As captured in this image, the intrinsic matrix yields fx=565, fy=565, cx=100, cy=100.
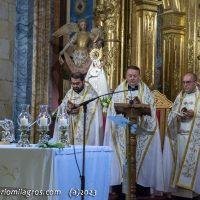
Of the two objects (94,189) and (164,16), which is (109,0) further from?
(94,189)

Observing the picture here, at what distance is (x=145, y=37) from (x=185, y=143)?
12.5 ft

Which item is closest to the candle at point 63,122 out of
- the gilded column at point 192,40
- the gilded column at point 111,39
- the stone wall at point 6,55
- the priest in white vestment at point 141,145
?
the priest in white vestment at point 141,145

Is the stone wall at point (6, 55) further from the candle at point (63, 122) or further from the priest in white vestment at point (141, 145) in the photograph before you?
the candle at point (63, 122)

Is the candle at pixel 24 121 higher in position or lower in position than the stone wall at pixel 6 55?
lower

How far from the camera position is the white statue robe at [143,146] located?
7184 mm

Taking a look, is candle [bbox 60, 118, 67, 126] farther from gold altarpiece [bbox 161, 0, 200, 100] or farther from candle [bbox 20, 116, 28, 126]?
gold altarpiece [bbox 161, 0, 200, 100]

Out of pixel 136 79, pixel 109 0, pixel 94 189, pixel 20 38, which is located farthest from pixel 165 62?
pixel 94 189

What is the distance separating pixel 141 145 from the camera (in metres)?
7.26

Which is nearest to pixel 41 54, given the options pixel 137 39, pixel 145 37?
pixel 137 39

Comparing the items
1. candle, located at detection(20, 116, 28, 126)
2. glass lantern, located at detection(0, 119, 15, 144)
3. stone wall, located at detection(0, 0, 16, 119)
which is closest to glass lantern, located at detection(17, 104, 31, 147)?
candle, located at detection(20, 116, 28, 126)

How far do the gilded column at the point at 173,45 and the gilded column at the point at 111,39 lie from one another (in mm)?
1195

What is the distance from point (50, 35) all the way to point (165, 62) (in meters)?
2.45

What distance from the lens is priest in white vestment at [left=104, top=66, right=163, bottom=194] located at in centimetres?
718

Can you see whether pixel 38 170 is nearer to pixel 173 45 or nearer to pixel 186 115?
pixel 186 115
